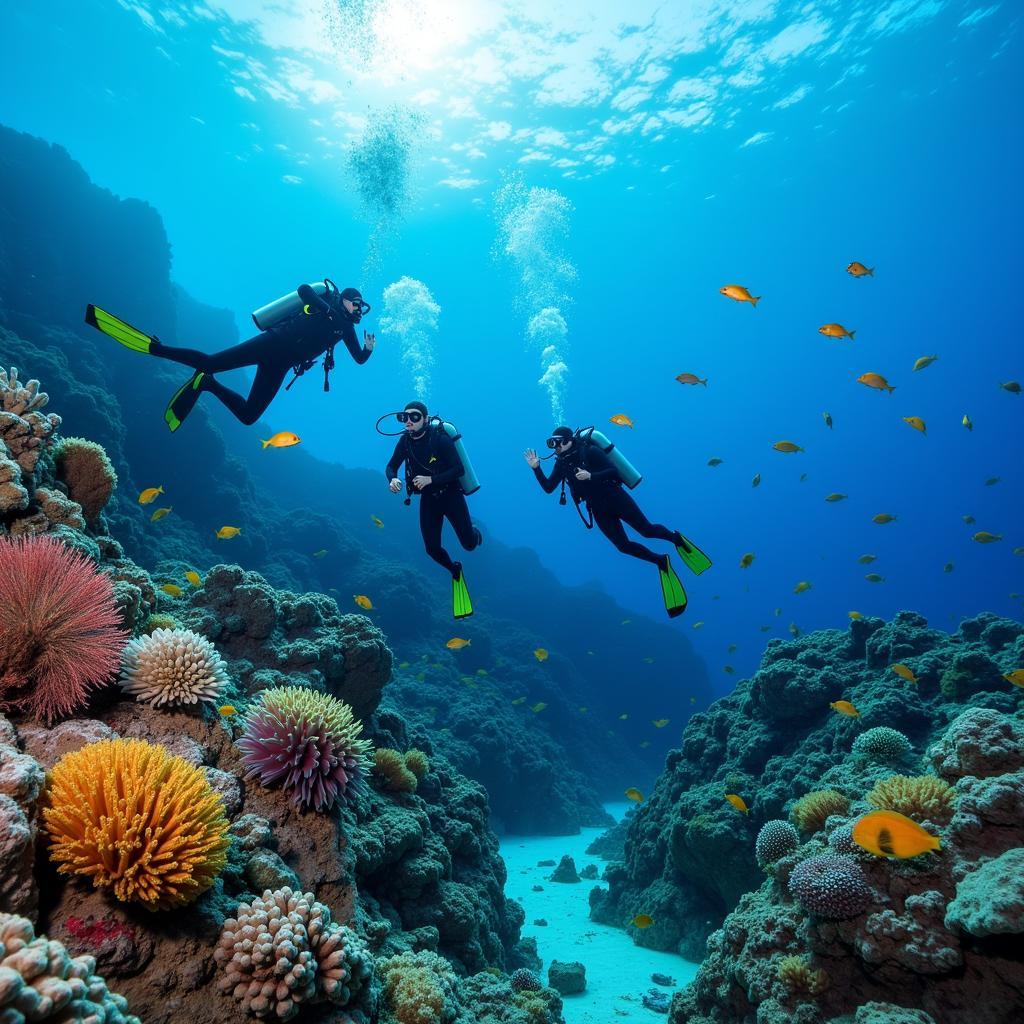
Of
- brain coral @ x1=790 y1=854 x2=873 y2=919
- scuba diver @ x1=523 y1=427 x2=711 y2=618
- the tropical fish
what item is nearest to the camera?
the tropical fish

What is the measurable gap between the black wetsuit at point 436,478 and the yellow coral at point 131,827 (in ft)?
17.3

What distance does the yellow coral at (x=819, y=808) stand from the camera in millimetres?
6180

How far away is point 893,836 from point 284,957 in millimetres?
4277

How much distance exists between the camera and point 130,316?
2969 centimetres

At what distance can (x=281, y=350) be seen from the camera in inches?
326

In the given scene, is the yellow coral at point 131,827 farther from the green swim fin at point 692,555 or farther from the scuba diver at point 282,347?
the green swim fin at point 692,555

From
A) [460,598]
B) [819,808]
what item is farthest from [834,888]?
[460,598]

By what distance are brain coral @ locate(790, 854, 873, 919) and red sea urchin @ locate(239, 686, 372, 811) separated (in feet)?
13.1

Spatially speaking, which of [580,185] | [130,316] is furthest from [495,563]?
[580,185]

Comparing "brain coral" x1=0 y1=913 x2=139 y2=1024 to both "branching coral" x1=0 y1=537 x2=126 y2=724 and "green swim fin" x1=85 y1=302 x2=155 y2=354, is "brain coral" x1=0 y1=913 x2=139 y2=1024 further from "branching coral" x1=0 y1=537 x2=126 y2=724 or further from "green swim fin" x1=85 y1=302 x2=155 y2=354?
"green swim fin" x1=85 y1=302 x2=155 y2=354

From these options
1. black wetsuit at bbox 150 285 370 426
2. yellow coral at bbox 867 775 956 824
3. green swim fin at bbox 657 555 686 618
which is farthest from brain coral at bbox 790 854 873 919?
black wetsuit at bbox 150 285 370 426

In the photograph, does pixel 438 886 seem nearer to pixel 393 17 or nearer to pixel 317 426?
pixel 393 17

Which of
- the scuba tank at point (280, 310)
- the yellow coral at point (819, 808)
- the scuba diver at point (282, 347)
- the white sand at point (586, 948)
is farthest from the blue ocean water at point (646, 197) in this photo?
the scuba tank at point (280, 310)

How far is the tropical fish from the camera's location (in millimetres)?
3852
